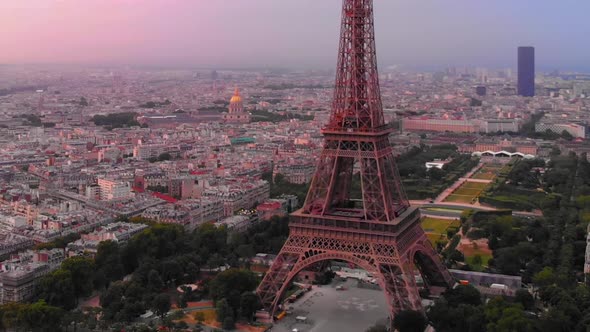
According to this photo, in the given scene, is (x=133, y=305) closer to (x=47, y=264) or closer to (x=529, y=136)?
(x=47, y=264)

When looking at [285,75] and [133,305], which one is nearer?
[133,305]

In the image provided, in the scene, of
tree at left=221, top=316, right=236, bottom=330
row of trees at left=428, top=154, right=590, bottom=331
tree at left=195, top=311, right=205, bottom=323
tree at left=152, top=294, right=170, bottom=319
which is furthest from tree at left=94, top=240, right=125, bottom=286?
row of trees at left=428, top=154, right=590, bottom=331

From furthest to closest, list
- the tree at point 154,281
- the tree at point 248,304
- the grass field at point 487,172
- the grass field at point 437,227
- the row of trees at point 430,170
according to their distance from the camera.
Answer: the grass field at point 487,172 → the row of trees at point 430,170 → the grass field at point 437,227 → the tree at point 154,281 → the tree at point 248,304

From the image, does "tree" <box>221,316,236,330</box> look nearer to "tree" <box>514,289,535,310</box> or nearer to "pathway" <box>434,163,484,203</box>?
"tree" <box>514,289,535,310</box>

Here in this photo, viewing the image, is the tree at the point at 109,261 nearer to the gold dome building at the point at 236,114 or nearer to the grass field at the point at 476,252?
the grass field at the point at 476,252

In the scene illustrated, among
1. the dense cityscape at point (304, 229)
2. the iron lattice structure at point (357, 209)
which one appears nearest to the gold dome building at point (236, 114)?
the dense cityscape at point (304, 229)

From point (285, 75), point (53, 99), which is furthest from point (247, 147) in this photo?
point (285, 75)

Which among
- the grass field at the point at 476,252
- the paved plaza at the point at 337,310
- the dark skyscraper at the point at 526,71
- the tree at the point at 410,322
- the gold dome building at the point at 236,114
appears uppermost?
the dark skyscraper at the point at 526,71
